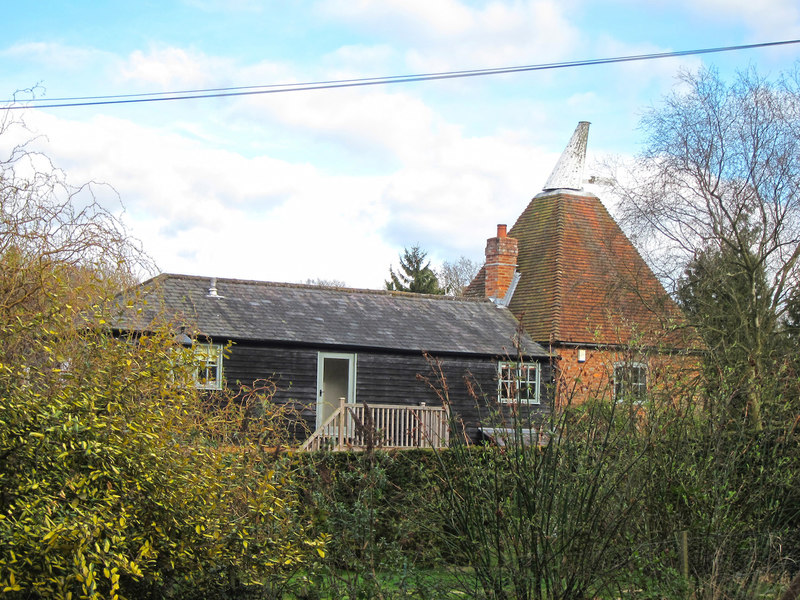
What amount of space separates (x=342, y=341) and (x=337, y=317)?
1.42 metres

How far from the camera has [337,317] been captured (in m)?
23.8

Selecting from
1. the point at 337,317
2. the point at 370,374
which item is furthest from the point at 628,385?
the point at 337,317

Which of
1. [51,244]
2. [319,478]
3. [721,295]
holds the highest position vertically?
[721,295]

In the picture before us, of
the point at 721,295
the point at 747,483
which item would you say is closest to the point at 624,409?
the point at 747,483

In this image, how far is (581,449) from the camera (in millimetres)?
6879

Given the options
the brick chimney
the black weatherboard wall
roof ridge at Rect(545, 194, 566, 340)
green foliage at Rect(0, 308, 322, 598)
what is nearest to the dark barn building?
the black weatherboard wall

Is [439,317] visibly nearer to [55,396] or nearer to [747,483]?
[747,483]

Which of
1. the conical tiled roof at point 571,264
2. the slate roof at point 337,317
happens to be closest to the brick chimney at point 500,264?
the conical tiled roof at point 571,264

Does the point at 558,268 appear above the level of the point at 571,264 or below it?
below

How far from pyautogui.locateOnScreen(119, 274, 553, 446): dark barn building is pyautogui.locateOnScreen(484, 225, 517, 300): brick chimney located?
297cm

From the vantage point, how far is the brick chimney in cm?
2903

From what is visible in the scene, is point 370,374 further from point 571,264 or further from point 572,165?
point 572,165

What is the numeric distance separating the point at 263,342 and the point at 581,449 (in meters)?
15.5

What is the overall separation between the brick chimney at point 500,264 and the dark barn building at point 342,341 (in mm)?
2973
